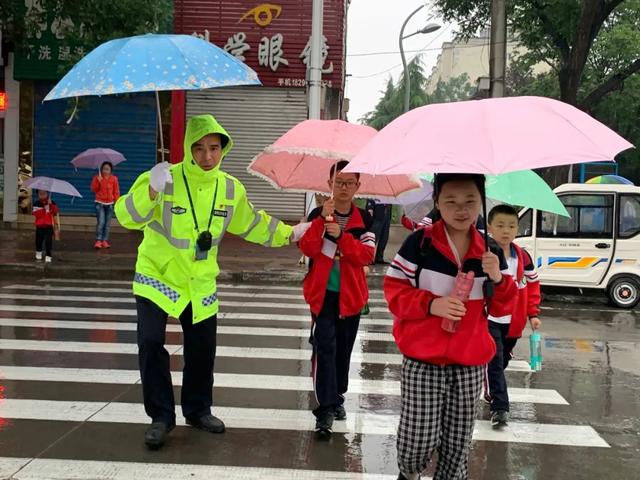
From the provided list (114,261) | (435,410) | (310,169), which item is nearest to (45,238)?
(114,261)

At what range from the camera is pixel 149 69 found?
13.1 ft

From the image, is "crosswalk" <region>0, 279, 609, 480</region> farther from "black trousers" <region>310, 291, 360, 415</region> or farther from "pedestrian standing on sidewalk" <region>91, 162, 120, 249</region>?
"pedestrian standing on sidewalk" <region>91, 162, 120, 249</region>

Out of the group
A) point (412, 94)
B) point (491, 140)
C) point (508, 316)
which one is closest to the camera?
point (491, 140)

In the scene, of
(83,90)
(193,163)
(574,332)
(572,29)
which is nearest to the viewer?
(83,90)

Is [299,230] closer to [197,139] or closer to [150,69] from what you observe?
[197,139]

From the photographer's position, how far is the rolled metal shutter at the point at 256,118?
63.0 ft

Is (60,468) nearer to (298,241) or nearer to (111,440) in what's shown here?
(111,440)

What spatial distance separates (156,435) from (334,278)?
56.1 inches

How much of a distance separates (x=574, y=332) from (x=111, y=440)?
248 inches

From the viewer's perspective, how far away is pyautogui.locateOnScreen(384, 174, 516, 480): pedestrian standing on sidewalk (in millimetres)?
3252

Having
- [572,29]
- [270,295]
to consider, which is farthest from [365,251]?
[572,29]

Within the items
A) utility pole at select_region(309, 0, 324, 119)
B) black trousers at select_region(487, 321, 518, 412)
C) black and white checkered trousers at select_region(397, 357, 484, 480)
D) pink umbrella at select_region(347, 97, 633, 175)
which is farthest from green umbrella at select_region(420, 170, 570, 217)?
utility pole at select_region(309, 0, 324, 119)

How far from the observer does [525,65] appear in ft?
95.9

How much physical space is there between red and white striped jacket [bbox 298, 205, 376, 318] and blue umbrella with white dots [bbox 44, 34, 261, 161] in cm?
102
